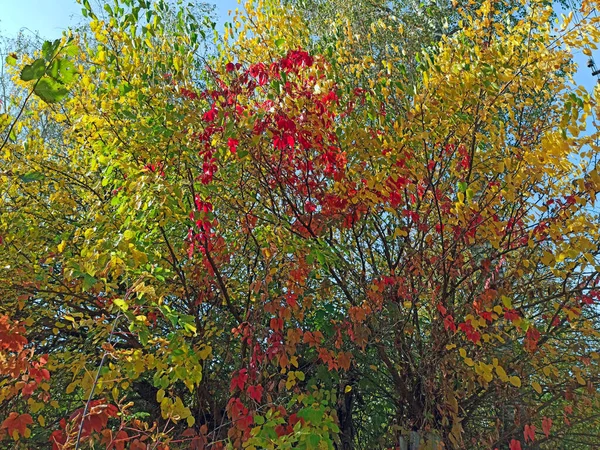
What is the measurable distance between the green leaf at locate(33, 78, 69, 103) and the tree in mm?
1399

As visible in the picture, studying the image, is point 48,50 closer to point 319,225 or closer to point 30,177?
point 30,177

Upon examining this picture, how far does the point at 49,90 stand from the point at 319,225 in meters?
2.54

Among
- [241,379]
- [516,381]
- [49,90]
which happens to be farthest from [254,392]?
[49,90]

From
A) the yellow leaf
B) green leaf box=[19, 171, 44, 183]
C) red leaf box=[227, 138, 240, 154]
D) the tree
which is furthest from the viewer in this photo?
red leaf box=[227, 138, 240, 154]

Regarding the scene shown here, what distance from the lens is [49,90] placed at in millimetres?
1131

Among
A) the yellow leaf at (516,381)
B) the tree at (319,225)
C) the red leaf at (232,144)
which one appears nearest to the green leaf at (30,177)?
the tree at (319,225)

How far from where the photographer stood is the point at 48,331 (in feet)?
14.1

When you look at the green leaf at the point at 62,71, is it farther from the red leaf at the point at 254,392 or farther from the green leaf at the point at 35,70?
the red leaf at the point at 254,392

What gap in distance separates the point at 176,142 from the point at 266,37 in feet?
4.28

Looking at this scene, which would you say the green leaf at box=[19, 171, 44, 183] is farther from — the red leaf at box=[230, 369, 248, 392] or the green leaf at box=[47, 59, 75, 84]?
the red leaf at box=[230, 369, 248, 392]

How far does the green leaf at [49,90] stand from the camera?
44.4 inches

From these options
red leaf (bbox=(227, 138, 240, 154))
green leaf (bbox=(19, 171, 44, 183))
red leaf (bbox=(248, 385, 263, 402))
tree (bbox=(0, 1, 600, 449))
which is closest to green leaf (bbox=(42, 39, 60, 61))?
green leaf (bbox=(19, 171, 44, 183))

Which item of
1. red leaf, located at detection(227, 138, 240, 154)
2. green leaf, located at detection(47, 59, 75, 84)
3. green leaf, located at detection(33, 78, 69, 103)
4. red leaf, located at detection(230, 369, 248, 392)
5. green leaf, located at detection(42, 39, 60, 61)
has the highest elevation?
red leaf, located at detection(227, 138, 240, 154)

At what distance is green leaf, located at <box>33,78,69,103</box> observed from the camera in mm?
1127
